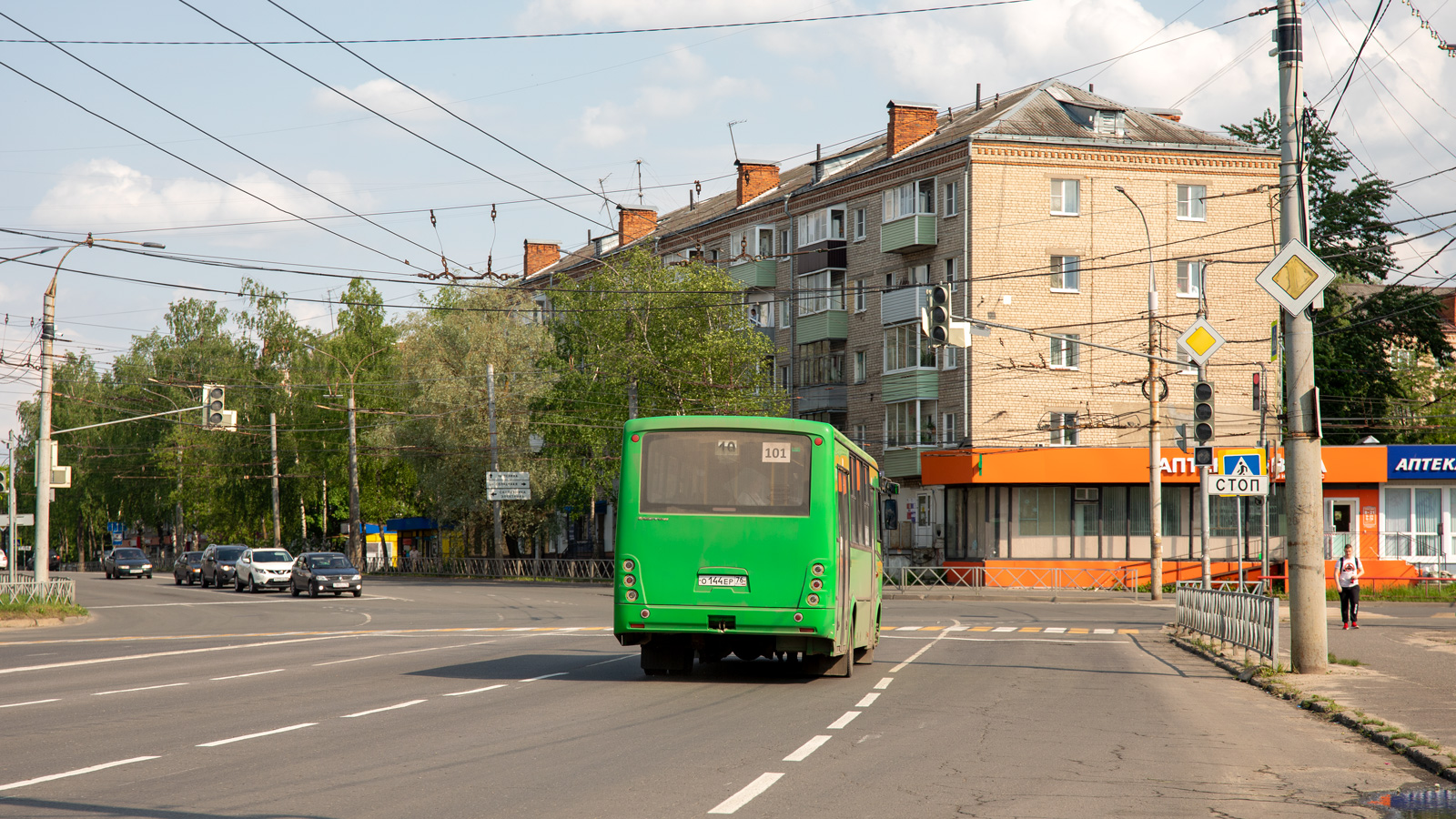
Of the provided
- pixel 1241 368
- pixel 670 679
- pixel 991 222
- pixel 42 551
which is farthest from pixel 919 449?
pixel 670 679

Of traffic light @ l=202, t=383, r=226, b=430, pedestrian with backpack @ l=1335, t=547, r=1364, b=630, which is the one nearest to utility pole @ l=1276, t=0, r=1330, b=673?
pedestrian with backpack @ l=1335, t=547, r=1364, b=630

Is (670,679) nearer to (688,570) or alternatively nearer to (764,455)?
(688,570)

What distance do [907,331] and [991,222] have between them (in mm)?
5385

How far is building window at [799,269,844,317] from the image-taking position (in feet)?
194

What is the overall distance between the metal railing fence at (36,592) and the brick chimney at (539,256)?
58.7m

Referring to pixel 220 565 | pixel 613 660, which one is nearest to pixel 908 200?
pixel 220 565

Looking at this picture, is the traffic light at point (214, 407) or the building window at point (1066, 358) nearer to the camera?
the traffic light at point (214, 407)

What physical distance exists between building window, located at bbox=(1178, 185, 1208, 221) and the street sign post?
2826cm

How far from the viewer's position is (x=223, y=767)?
9.27m

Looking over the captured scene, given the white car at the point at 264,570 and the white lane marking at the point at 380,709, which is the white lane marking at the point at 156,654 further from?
the white car at the point at 264,570

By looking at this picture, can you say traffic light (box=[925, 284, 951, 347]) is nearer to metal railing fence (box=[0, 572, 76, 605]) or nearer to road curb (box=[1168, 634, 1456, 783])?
road curb (box=[1168, 634, 1456, 783])

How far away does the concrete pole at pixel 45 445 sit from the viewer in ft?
109

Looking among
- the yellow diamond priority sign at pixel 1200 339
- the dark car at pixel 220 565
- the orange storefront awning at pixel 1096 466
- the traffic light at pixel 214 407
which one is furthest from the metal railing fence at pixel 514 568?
the yellow diamond priority sign at pixel 1200 339

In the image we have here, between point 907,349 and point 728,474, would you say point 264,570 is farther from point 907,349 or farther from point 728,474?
point 728,474
